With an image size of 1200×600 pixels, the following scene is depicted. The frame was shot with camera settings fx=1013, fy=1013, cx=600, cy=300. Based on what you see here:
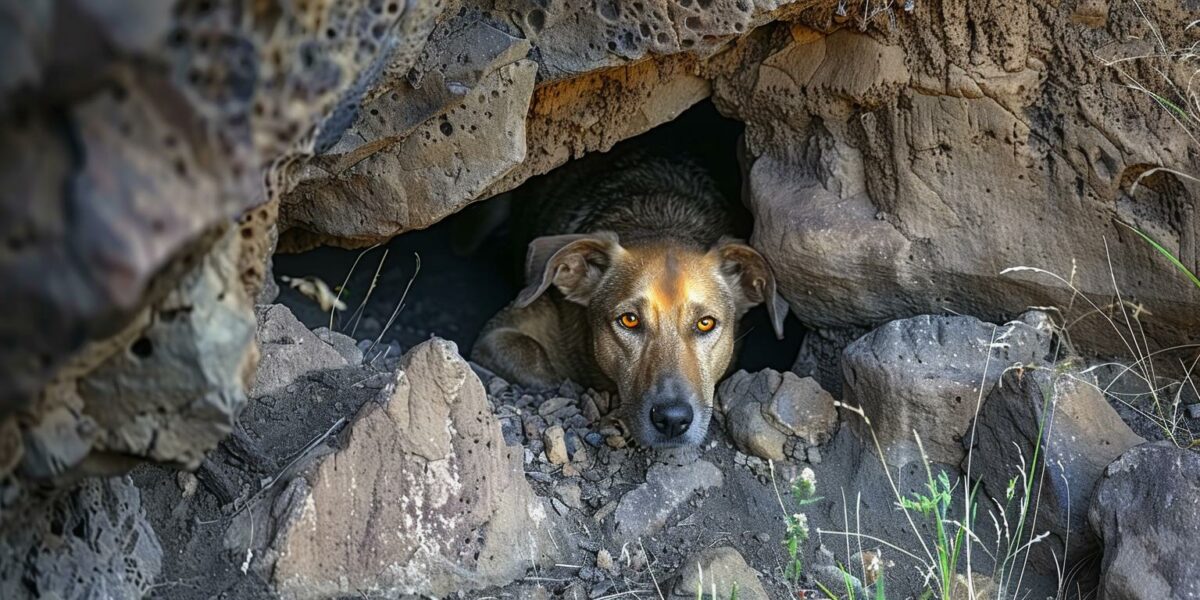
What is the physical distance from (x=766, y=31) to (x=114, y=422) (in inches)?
143

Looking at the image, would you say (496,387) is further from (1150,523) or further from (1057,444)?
(1150,523)

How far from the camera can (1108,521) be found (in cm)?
356

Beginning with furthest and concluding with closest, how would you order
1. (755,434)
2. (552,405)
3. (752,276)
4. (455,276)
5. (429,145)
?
(455,276) → (752,276) → (552,405) → (755,434) → (429,145)

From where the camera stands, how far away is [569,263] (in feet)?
18.0

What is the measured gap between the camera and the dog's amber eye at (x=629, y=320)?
5.05 metres

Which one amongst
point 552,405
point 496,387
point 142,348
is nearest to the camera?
point 142,348

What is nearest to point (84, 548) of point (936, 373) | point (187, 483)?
point (187, 483)

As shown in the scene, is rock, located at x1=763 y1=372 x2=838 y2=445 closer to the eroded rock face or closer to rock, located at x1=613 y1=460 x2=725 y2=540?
rock, located at x1=613 y1=460 x2=725 y2=540

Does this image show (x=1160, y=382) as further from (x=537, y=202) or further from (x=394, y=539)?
(x=537, y=202)

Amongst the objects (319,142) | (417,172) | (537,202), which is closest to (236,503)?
(319,142)

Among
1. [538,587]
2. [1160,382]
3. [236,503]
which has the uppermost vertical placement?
[236,503]

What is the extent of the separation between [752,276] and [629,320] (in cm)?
81

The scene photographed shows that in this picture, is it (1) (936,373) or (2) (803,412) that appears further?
(2) (803,412)

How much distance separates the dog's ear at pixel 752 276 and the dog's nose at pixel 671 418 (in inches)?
30.9
